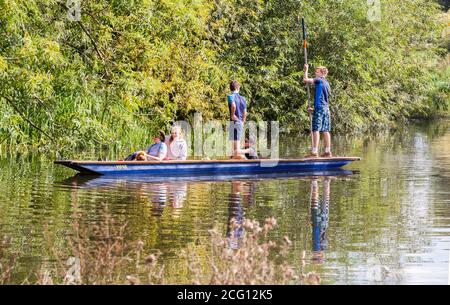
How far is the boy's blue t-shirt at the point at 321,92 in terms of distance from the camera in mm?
19388

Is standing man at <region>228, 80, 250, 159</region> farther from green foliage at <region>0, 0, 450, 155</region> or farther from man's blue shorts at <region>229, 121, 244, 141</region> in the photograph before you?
green foliage at <region>0, 0, 450, 155</region>

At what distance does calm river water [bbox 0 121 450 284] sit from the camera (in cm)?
987

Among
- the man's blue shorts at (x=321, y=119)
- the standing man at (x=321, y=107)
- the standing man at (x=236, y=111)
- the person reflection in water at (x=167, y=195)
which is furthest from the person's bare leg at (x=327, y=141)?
the person reflection in water at (x=167, y=195)

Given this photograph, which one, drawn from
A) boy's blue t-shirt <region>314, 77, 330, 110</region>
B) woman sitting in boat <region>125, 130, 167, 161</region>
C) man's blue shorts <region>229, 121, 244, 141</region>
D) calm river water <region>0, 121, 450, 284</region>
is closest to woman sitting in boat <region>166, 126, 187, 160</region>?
woman sitting in boat <region>125, 130, 167, 161</region>

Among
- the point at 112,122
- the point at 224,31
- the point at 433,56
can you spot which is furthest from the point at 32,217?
the point at 433,56

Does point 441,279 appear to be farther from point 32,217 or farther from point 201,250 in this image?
point 32,217

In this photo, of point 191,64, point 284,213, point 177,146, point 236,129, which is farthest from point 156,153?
point 191,64

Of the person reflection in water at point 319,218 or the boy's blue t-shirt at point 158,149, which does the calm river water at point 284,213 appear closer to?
the person reflection in water at point 319,218

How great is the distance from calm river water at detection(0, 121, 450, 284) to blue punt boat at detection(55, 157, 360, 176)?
38cm

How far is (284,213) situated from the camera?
43.9ft

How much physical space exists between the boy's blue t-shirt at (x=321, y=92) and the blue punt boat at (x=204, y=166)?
3.42 feet

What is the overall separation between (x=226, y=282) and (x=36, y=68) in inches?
379

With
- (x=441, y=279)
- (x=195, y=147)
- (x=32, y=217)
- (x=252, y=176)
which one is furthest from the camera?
(x=195, y=147)
